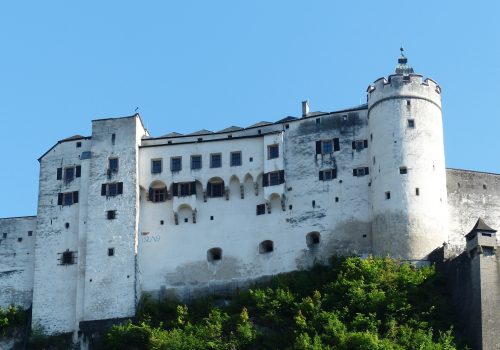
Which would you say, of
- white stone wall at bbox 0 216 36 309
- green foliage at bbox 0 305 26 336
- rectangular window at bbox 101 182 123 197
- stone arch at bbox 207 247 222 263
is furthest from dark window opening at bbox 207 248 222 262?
green foliage at bbox 0 305 26 336

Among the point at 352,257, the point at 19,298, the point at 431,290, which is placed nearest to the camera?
the point at 431,290

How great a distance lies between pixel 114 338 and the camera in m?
61.6

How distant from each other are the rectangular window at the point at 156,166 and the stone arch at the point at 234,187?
13.2 feet

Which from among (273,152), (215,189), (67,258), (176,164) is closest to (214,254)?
(215,189)

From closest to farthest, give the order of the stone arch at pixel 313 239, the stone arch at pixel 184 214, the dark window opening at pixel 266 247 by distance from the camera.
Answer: the stone arch at pixel 313 239 < the dark window opening at pixel 266 247 < the stone arch at pixel 184 214

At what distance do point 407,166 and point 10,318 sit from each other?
22350mm

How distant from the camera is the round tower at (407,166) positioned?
61656 mm

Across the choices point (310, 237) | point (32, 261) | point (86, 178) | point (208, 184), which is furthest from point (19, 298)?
point (310, 237)

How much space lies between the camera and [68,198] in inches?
2670

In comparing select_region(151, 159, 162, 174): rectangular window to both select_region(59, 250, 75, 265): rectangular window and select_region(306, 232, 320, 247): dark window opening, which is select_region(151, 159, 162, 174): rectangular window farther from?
select_region(306, 232, 320, 247): dark window opening

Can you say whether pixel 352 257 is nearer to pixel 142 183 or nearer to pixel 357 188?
pixel 357 188

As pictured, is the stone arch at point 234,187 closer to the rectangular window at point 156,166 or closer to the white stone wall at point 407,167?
the rectangular window at point 156,166

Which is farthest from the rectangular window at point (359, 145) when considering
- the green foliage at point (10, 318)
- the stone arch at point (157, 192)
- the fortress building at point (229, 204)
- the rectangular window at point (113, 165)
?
the green foliage at point (10, 318)

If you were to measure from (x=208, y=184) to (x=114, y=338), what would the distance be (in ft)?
34.1
